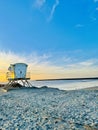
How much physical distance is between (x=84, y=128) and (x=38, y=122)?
2.41 metres

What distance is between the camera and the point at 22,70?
44.7m

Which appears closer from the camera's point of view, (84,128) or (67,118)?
(84,128)

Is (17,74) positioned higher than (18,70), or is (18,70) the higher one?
(18,70)

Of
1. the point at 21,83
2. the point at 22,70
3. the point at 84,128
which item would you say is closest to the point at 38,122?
the point at 84,128

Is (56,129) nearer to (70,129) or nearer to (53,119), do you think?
(70,129)

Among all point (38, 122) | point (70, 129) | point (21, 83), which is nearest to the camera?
point (70, 129)

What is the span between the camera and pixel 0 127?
35.8 ft

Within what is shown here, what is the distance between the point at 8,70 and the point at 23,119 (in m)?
35.4

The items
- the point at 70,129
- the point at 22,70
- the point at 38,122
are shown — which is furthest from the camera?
the point at 22,70

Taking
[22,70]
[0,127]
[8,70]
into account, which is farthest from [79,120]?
[8,70]

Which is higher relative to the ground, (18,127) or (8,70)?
(8,70)

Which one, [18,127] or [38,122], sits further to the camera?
[38,122]

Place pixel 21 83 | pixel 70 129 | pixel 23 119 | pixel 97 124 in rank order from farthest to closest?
pixel 21 83, pixel 23 119, pixel 97 124, pixel 70 129

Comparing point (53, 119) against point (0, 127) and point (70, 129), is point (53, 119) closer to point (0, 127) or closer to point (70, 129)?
point (70, 129)
